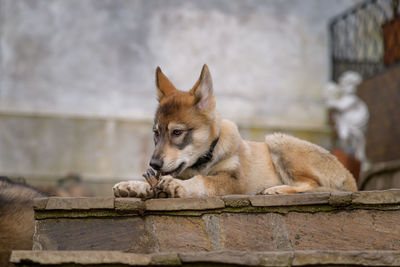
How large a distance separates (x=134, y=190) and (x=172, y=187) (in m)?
0.26

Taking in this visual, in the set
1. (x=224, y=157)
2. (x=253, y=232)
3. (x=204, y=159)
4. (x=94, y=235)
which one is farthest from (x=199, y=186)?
(x=94, y=235)

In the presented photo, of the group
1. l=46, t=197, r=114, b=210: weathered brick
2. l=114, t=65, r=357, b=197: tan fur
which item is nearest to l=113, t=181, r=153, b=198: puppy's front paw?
l=114, t=65, r=357, b=197: tan fur

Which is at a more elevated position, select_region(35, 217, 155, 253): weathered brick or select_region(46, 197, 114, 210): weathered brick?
select_region(46, 197, 114, 210): weathered brick

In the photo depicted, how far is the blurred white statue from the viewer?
392 inches

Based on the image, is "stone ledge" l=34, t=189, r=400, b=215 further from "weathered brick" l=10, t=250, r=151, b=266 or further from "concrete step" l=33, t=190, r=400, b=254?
"weathered brick" l=10, t=250, r=151, b=266

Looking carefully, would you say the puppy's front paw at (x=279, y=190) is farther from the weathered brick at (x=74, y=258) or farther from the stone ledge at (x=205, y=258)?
the weathered brick at (x=74, y=258)

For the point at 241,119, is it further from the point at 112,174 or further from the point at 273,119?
the point at 112,174

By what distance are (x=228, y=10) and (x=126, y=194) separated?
325 inches

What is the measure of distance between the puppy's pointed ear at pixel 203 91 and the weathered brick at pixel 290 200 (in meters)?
1.34

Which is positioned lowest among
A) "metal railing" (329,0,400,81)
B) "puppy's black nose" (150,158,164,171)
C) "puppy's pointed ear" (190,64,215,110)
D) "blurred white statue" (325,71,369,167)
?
"blurred white statue" (325,71,369,167)

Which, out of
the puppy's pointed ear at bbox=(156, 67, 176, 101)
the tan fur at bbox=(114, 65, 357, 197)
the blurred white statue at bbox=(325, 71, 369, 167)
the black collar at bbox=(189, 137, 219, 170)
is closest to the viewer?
the tan fur at bbox=(114, 65, 357, 197)

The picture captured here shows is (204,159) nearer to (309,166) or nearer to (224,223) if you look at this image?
(309,166)

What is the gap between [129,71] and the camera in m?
10.2

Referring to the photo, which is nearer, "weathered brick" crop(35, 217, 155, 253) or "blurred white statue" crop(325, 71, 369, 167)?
"weathered brick" crop(35, 217, 155, 253)
